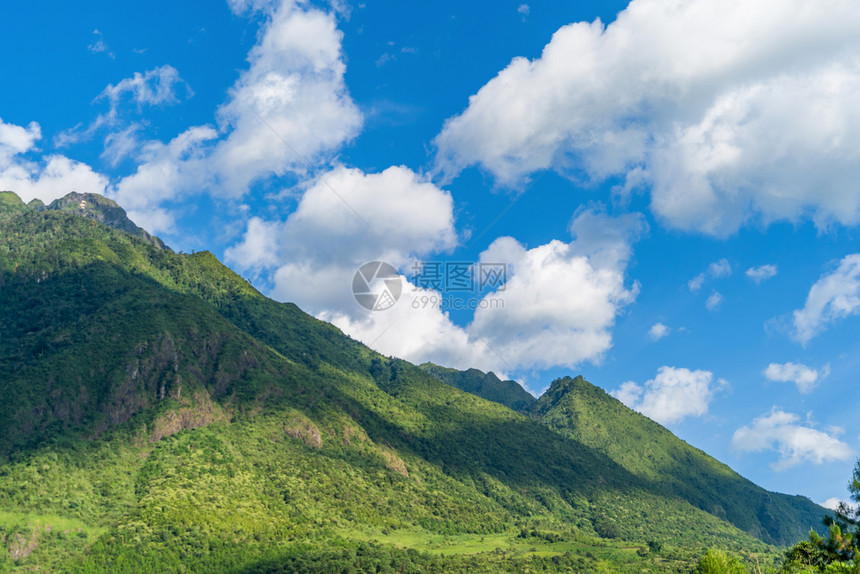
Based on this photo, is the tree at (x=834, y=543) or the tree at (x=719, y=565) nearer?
the tree at (x=834, y=543)

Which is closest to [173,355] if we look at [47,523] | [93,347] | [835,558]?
[93,347]

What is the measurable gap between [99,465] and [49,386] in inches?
1088

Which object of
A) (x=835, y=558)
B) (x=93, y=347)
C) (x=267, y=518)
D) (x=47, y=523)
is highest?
(x=93, y=347)

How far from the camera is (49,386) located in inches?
6747

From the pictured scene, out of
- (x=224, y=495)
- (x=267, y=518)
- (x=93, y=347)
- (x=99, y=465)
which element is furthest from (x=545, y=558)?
(x=93, y=347)

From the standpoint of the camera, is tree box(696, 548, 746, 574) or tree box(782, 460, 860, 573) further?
tree box(696, 548, 746, 574)

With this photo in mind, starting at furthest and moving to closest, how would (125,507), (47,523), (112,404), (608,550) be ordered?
(608,550) < (112,404) < (125,507) < (47,523)

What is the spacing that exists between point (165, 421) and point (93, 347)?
3184cm

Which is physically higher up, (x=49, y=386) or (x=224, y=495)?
(x=49, y=386)

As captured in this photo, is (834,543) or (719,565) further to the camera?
(719,565)

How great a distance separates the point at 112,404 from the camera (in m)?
179

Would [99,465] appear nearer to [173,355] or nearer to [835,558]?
[173,355]

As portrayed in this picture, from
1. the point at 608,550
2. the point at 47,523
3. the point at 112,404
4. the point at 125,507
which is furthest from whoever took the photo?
the point at 608,550

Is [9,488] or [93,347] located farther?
[93,347]
